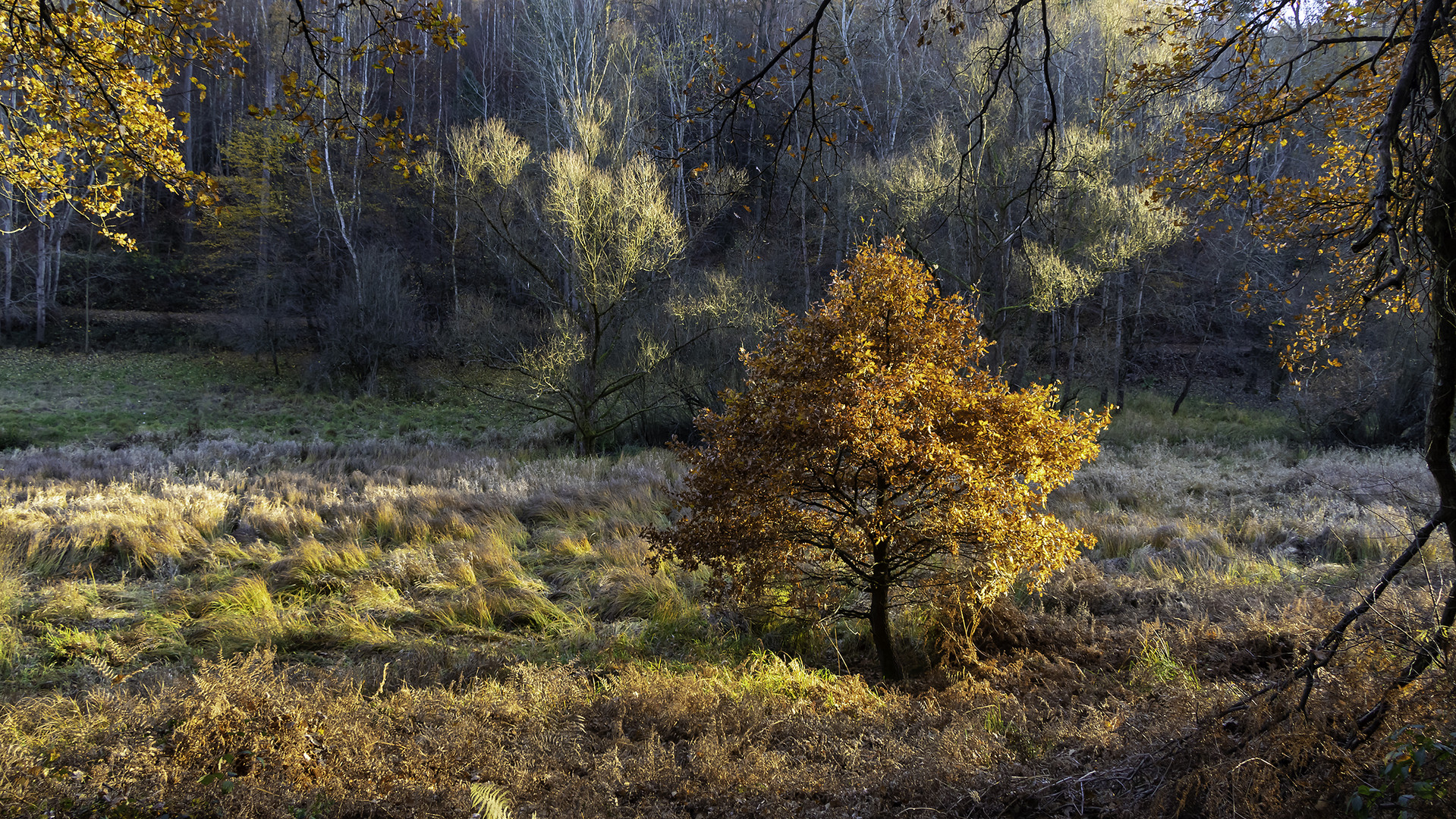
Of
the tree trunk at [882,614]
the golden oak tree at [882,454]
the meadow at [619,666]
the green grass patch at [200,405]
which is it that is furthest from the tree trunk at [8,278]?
the tree trunk at [882,614]

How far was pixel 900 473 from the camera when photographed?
195 inches

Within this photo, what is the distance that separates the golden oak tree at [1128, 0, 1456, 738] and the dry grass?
0.56 m

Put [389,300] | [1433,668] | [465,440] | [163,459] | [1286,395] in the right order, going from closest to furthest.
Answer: [1433,668]
[163,459]
[1286,395]
[465,440]
[389,300]

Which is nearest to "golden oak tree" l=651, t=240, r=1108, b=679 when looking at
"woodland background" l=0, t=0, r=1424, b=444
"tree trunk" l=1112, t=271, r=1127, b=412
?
"woodland background" l=0, t=0, r=1424, b=444

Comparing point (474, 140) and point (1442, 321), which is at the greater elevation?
point (474, 140)

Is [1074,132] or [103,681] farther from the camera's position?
[1074,132]

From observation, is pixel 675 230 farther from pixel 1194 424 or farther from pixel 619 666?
pixel 1194 424

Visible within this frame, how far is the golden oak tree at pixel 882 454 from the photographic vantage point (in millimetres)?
4734

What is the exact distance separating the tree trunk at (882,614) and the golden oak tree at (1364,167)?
2608mm

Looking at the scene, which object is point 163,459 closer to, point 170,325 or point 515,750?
point 515,750

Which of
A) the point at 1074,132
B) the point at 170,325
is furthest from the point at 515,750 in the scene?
the point at 170,325

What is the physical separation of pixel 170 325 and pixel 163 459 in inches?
933

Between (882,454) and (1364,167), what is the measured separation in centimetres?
507

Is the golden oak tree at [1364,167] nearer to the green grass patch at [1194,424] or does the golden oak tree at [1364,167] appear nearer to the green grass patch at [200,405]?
the green grass patch at [1194,424]
